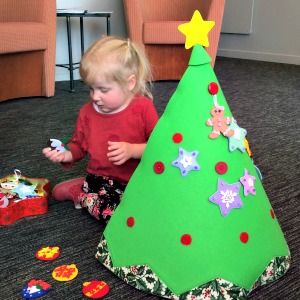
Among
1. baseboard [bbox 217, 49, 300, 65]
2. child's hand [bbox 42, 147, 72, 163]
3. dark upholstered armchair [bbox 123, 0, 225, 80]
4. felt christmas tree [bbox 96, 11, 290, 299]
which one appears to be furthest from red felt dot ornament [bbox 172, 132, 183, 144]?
baseboard [bbox 217, 49, 300, 65]

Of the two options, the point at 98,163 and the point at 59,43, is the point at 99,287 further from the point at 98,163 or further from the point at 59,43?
the point at 59,43

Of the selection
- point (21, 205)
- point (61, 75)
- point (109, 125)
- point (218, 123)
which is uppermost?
point (218, 123)

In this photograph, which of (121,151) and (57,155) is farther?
(57,155)

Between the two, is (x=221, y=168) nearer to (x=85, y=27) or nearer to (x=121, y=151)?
(x=121, y=151)

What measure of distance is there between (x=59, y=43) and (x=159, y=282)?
2.80 meters

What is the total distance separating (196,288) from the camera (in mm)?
804

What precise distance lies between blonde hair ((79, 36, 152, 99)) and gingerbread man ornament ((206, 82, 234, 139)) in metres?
0.31

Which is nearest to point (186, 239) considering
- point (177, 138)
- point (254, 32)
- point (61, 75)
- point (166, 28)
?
point (177, 138)

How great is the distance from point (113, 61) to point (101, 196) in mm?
358

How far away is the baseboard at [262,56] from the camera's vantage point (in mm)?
3977

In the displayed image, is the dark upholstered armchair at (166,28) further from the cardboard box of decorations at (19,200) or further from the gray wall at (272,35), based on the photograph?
the cardboard box of decorations at (19,200)

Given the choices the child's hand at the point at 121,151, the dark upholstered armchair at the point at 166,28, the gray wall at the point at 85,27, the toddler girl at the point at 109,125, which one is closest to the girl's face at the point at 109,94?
the toddler girl at the point at 109,125

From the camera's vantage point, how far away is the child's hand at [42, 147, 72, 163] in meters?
1.15

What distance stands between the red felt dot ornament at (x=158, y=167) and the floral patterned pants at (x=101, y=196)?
0.30m
